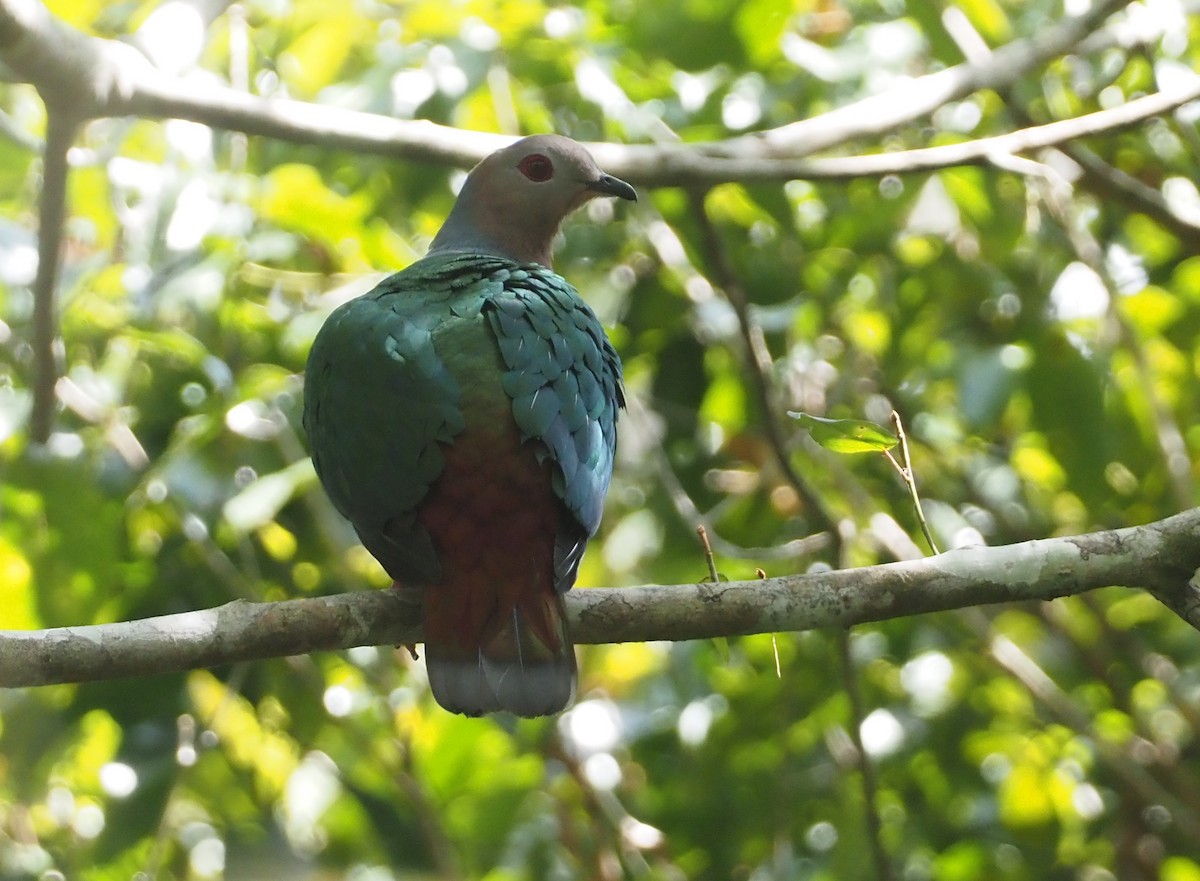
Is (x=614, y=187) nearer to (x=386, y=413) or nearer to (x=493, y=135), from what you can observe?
(x=493, y=135)

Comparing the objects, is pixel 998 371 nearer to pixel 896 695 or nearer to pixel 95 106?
pixel 896 695

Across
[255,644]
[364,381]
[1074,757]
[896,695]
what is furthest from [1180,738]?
[255,644]

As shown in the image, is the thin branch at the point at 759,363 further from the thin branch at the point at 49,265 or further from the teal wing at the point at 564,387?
the thin branch at the point at 49,265

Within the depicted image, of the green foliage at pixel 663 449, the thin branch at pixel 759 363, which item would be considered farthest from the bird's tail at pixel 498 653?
the thin branch at pixel 759 363

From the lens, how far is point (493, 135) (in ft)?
13.0

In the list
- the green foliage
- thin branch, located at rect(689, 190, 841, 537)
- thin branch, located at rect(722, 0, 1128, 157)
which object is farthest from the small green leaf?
thin branch, located at rect(722, 0, 1128, 157)

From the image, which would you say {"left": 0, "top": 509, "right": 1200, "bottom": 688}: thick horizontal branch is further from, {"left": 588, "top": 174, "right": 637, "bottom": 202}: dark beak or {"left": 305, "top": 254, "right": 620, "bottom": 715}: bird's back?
{"left": 588, "top": 174, "right": 637, "bottom": 202}: dark beak

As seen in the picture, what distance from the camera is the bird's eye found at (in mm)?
4125

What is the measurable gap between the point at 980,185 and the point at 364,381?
2567 mm

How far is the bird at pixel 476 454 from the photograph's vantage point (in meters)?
2.66

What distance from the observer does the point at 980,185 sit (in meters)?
4.66

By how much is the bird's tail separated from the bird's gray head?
158 cm

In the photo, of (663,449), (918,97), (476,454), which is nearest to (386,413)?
(476,454)

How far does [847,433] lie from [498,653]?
0.79m
